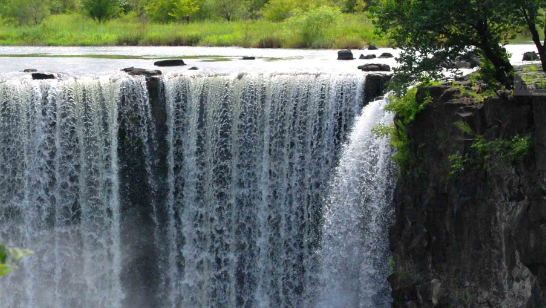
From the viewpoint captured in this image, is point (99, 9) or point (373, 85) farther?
point (99, 9)

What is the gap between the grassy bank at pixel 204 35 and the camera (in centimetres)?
2767

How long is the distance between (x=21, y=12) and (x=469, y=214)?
3919 cm

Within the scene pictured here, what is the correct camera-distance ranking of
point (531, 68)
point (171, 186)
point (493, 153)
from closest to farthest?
1. point (493, 153)
2. point (531, 68)
3. point (171, 186)

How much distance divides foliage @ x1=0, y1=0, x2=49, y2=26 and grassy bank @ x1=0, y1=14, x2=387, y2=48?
25.7 ft

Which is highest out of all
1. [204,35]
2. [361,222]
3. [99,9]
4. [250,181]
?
[99,9]

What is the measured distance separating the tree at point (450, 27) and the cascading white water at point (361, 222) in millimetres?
1904

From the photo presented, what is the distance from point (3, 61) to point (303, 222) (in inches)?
495

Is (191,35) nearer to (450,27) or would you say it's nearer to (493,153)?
(450,27)

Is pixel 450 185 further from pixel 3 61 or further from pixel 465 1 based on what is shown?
pixel 3 61

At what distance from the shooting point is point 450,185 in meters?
11.0

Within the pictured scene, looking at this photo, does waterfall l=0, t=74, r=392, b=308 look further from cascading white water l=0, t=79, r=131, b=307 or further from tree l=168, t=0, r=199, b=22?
tree l=168, t=0, r=199, b=22

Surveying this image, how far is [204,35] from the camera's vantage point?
1236 inches

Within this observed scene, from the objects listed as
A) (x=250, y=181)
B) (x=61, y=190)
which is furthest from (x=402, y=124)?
(x=61, y=190)

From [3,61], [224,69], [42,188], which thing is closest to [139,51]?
[3,61]
